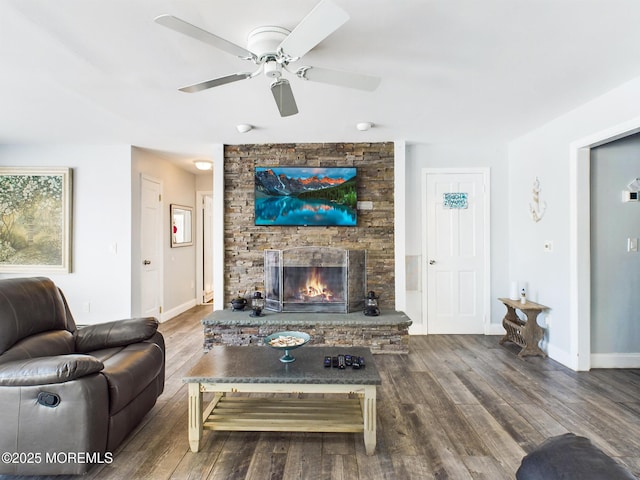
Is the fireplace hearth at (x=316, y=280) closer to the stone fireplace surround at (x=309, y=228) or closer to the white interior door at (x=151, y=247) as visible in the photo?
the stone fireplace surround at (x=309, y=228)

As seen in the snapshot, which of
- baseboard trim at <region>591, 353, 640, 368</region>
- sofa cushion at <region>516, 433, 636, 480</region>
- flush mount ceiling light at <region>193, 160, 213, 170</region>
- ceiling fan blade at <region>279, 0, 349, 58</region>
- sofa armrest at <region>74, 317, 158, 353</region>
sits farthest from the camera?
flush mount ceiling light at <region>193, 160, 213, 170</region>

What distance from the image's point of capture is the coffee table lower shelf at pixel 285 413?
1.88 meters

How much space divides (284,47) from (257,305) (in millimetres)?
2661

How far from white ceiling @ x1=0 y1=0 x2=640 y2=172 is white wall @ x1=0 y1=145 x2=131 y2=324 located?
598mm

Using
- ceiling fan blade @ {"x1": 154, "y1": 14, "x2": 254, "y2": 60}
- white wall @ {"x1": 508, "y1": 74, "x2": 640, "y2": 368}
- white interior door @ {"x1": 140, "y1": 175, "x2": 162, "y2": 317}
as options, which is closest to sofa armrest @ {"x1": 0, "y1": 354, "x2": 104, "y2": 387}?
ceiling fan blade @ {"x1": 154, "y1": 14, "x2": 254, "y2": 60}

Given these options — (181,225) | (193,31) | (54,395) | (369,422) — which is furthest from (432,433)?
(181,225)

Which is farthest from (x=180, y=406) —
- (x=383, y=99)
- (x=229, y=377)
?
(x=383, y=99)

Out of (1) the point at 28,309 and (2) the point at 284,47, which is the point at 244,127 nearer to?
(2) the point at 284,47

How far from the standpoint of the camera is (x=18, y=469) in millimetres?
1623

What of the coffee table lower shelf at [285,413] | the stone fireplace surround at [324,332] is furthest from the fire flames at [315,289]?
the coffee table lower shelf at [285,413]

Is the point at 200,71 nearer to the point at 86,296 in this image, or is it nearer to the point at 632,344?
the point at 86,296

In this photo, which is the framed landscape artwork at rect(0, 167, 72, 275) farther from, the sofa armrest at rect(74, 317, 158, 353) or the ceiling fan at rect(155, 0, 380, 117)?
the ceiling fan at rect(155, 0, 380, 117)

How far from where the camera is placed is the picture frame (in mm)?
5191

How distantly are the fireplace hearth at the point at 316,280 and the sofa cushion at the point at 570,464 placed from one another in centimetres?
287
